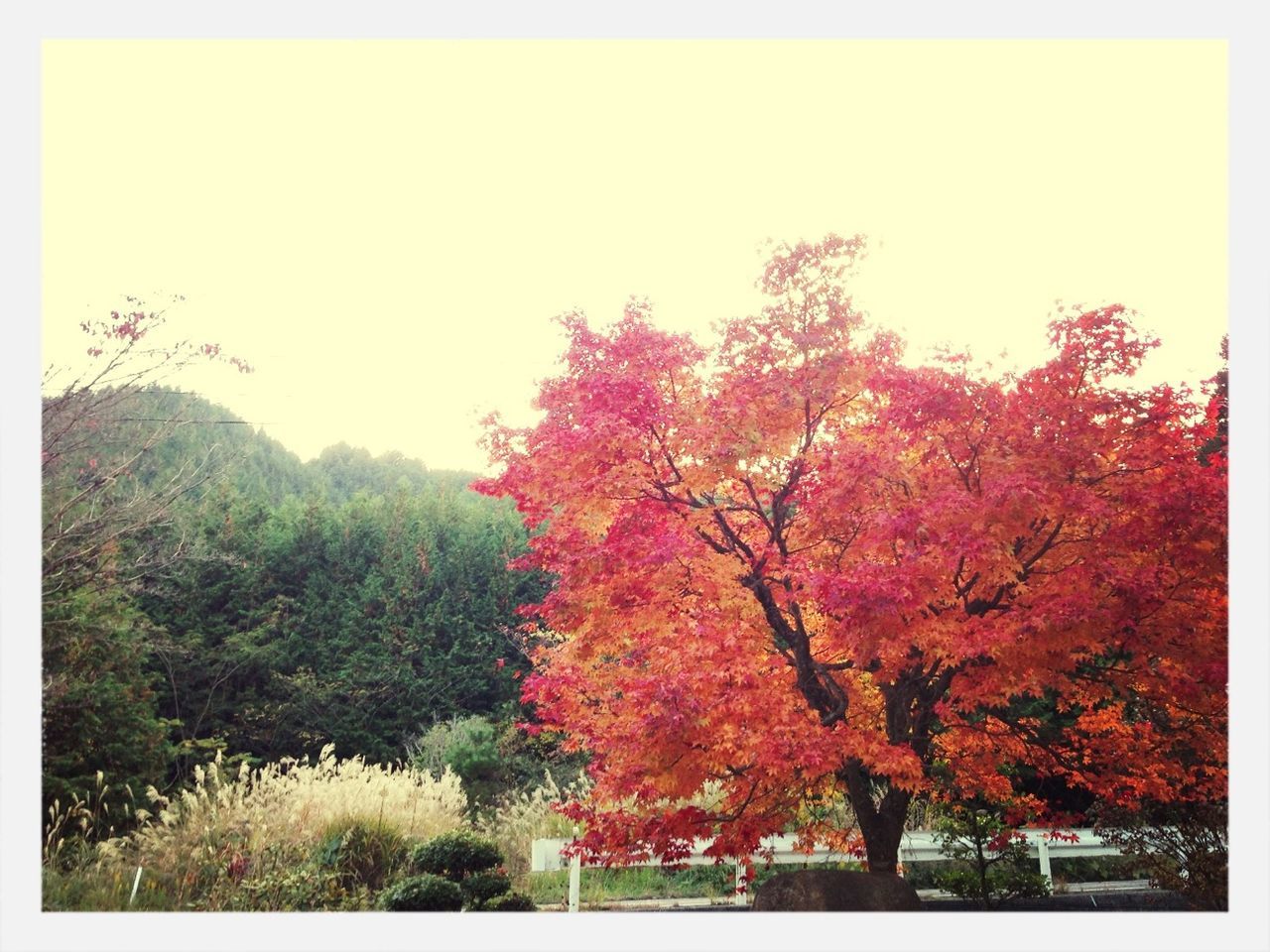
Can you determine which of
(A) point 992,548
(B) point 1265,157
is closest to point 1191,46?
(B) point 1265,157

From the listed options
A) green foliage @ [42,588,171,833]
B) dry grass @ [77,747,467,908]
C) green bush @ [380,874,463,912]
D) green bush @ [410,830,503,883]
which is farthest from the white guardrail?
green foliage @ [42,588,171,833]

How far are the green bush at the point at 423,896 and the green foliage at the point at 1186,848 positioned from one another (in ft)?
10.6

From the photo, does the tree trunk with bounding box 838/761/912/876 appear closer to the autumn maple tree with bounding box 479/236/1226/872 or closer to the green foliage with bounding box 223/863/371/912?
the autumn maple tree with bounding box 479/236/1226/872

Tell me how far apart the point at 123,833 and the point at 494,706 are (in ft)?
6.37

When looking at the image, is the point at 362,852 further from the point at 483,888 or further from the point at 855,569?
the point at 855,569

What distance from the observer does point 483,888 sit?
4.40 m

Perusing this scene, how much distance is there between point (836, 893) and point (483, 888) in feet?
5.46

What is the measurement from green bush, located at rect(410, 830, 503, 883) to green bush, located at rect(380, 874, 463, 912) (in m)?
0.13

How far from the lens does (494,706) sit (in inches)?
212

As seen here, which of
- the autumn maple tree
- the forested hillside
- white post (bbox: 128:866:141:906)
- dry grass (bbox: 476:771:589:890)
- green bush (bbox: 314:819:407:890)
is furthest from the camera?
the forested hillside

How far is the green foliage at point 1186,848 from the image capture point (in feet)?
13.9

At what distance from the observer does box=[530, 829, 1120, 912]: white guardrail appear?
4.41 meters

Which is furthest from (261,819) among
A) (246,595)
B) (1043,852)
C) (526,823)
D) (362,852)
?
(1043,852)

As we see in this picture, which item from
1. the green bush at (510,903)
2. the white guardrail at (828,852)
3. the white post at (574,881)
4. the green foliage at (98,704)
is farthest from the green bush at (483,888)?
the green foliage at (98,704)
